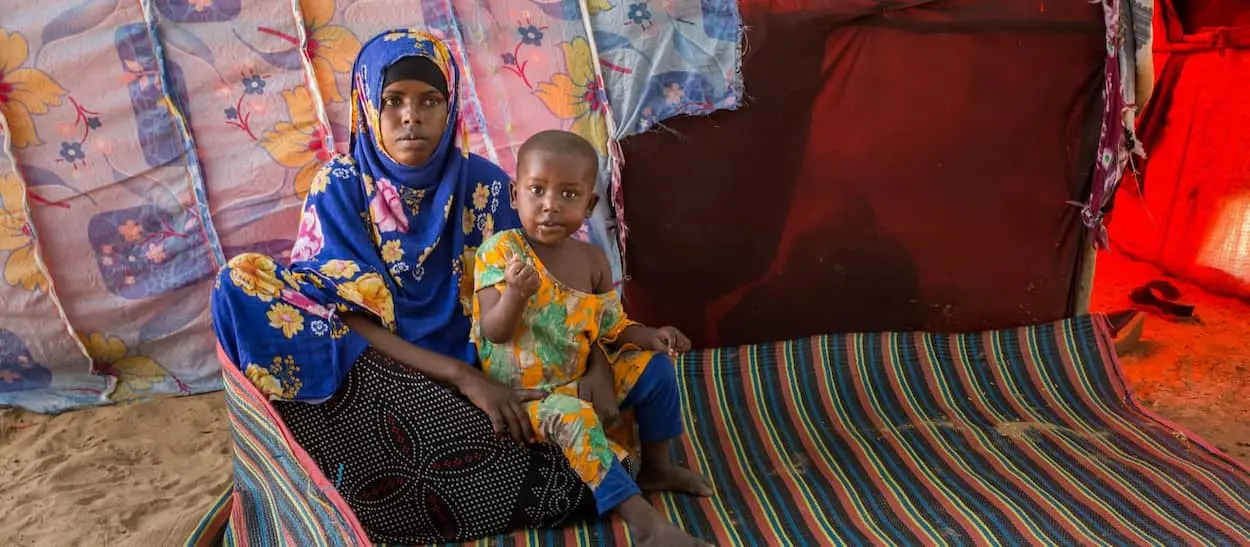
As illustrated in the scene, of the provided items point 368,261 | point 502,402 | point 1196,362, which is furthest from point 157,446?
point 1196,362

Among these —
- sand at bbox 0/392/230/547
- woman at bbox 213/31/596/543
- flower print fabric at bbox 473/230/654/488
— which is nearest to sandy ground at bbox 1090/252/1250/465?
flower print fabric at bbox 473/230/654/488

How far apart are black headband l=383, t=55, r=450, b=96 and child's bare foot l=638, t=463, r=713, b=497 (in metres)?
0.96

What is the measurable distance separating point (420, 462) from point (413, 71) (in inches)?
31.5

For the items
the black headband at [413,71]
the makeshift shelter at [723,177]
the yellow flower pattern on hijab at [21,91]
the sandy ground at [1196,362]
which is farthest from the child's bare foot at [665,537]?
the yellow flower pattern on hijab at [21,91]

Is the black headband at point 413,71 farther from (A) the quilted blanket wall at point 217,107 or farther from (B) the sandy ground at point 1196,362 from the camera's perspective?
(B) the sandy ground at point 1196,362

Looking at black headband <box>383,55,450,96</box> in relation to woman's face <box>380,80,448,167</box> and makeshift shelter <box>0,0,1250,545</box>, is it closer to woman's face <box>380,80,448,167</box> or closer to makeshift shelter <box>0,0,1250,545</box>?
woman's face <box>380,80,448,167</box>

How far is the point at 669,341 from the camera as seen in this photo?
2008 millimetres

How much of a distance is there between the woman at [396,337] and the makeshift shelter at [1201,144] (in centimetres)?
261

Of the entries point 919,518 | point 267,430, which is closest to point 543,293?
point 267,430

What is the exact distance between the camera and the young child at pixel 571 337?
1.83 m

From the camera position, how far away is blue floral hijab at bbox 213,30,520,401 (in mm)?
1819

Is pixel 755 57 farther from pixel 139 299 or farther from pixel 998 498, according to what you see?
pixel 139 299

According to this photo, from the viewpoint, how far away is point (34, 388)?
2.96 metres

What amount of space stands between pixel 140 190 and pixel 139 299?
34 cm
